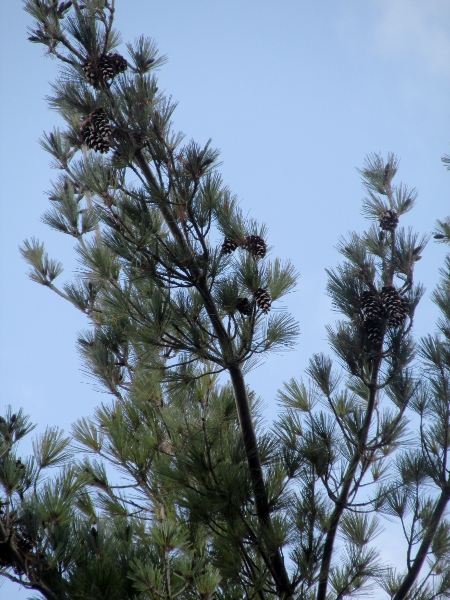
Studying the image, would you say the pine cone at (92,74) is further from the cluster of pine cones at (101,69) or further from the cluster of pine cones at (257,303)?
the cluster of pine cones at (257,303)

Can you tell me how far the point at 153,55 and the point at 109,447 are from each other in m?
1.31

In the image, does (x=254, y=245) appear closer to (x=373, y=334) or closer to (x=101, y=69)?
(x=373, y=334)

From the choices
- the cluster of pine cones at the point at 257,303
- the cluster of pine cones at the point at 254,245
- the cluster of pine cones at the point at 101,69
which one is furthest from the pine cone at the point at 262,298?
the cluster of pine cones at the point at 101,69

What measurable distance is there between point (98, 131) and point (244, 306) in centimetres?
68

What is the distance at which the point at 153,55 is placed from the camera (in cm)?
268

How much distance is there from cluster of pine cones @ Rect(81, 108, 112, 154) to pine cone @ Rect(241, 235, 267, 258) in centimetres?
50

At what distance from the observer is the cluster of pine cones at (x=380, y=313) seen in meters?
2.25

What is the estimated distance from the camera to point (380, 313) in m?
2.27

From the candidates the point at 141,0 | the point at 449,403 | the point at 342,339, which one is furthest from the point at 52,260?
A: the point at 141,0

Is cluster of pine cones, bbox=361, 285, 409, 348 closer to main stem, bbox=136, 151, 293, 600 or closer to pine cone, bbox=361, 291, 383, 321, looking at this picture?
pine cone, bbox=361, 291, 383, 321

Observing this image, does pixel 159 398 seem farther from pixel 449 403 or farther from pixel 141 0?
pixel 141 0

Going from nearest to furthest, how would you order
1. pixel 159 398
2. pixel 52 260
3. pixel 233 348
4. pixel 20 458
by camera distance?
1. pixel 20 458
2. pixel 233 348
3. pixel 159 398
4. pixel 52 260

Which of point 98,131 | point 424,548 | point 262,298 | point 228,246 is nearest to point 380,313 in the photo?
point 262,298

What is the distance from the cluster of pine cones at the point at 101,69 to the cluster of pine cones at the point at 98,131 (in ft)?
0.48
